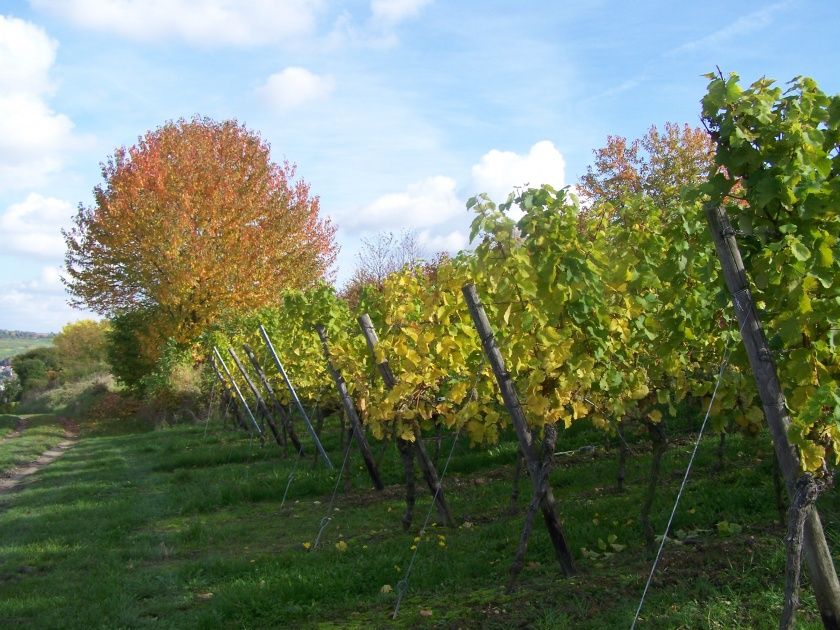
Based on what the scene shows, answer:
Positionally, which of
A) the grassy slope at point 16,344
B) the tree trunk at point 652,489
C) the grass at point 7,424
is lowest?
the grass at point 7,424

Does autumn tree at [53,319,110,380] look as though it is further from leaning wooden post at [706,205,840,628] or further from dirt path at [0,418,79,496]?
leaning wooden post at [706,205,840,628]

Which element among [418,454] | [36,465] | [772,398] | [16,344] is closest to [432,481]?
[418,454]

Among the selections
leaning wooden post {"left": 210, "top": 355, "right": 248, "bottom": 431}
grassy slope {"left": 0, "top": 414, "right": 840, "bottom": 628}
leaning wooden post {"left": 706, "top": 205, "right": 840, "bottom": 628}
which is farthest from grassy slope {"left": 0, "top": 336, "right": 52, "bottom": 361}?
leaning wooden post {"left": 706, "top": 205, "right": 840, "bottom": 628}

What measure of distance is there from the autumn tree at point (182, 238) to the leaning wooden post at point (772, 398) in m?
25.9

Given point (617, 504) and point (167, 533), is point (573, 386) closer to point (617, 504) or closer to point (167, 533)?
point (617, 504)

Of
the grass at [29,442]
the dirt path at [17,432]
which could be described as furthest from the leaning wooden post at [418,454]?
the dirt path at [17,432]

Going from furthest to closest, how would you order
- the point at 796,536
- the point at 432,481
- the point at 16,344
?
the point at 16,344, the point at 432,481, the point at 796,536

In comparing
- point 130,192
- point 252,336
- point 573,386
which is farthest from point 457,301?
point 130,192

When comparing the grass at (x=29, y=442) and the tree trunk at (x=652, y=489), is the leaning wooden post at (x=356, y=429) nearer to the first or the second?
the tree trunk at (x=652, y=489)

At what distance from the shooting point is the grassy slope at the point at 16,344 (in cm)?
15377

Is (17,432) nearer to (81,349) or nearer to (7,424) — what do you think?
(7,424)

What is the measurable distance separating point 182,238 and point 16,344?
170924 mm

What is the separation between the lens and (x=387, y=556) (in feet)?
Result: 21.3

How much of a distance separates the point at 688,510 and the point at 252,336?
1369 centimetres
